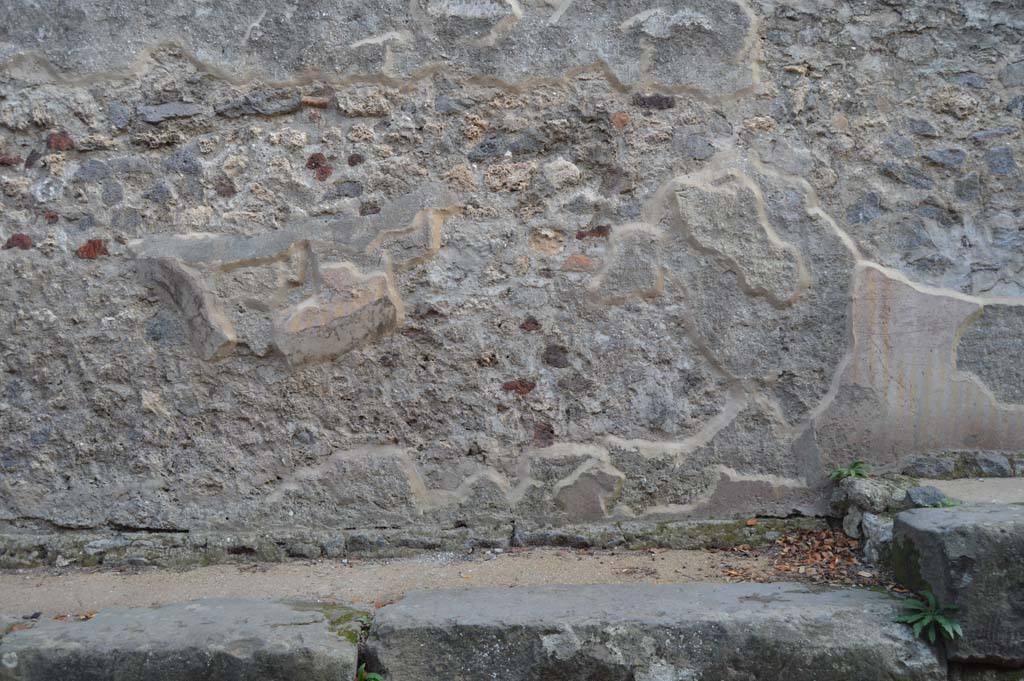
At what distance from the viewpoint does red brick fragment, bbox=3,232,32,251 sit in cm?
290

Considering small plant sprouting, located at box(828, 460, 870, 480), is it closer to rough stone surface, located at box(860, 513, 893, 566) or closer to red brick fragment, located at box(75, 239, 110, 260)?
rough stone surface, located at box(860, 513, 893, 566)

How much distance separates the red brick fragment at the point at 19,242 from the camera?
9.51 feet

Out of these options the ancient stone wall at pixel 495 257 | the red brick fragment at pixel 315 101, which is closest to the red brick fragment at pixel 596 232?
the ancient stone wall at pixel 495 257

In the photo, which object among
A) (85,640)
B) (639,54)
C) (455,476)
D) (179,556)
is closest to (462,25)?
(639,54)

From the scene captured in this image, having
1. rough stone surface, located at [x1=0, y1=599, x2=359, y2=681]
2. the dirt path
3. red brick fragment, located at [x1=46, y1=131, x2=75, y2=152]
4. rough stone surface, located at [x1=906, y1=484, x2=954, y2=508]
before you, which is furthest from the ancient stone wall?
rough stone surface, located at [x1=0, y1=599, x2=359, y2=681]

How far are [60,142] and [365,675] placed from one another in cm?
210

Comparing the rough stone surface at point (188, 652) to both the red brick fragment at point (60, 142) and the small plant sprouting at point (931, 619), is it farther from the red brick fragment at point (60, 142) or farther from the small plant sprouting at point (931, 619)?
the red brick fragment at point (60, 142)

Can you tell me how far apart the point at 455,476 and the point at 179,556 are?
3.09ft

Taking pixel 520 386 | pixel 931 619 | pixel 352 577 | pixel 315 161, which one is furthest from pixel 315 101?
pixel 931 619

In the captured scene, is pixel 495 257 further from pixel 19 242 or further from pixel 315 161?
pixel 19 242

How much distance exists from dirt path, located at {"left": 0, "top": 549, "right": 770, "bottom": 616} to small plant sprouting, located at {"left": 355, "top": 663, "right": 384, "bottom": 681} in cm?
27

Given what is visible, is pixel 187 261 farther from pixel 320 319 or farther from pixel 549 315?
pixel 549 315

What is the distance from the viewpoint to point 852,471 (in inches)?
112

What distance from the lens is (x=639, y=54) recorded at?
2998mm
